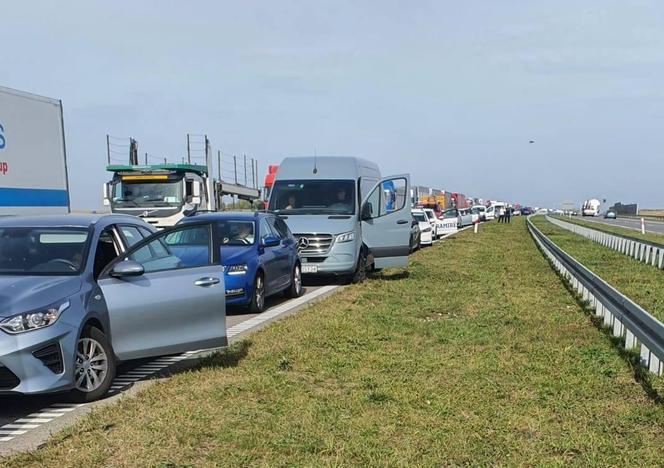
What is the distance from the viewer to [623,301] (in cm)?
736

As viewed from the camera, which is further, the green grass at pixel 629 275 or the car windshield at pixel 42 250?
the green grass at pixel 629 275

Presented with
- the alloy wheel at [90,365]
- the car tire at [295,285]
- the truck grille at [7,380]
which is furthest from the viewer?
the car tire at [295,285]

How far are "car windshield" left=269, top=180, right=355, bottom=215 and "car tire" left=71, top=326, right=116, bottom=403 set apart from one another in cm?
950

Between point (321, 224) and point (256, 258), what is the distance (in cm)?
371

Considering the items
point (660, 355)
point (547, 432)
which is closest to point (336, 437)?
point (547, 432)

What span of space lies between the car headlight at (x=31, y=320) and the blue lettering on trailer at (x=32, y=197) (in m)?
7.32

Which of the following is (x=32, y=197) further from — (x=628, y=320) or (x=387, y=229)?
(x=628, y=320)

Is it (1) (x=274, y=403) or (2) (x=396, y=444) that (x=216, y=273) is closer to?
(1) (x=274, y=403)

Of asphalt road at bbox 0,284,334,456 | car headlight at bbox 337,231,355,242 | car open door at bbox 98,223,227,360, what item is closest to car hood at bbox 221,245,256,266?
asphalt road at bbox 0,284,334,456

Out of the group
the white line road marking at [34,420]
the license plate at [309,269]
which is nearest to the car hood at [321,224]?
the license plate at [309,269]

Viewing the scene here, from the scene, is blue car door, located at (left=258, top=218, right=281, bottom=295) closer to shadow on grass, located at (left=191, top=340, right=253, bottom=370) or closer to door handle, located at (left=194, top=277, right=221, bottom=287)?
shadow on grass, located at (left=191, top=340, right=253, bottom=370)

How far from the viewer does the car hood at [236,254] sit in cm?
1073

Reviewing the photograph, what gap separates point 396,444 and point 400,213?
10804 millimetres

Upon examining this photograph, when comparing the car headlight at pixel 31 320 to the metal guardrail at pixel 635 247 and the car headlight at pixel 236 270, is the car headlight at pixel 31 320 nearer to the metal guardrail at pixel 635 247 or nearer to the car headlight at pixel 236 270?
the car headlight at pixel 236 270
